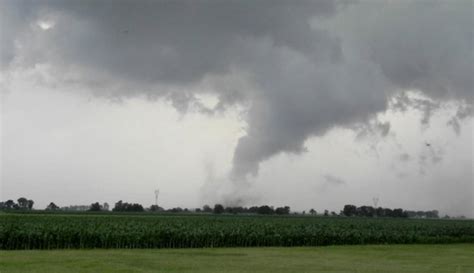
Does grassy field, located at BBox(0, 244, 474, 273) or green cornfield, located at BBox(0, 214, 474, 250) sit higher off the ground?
green cornfield, located at BBox(0, 214, 474, 250)

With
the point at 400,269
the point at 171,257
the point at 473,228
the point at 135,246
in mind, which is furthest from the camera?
the point at 473,228

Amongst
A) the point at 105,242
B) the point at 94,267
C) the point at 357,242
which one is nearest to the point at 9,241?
the point at 105,242

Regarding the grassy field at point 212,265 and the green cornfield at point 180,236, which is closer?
the grassy field at point 212,265

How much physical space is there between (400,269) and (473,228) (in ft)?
146

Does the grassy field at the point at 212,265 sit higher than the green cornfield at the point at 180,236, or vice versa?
the green cornfield at the point at 180,236

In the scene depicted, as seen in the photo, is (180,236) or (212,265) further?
(180,236)

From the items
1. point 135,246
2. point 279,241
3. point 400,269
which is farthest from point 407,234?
point 400,269

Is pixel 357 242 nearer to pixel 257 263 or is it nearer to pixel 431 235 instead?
pixel 431 235

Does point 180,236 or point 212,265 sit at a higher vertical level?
point 180,236

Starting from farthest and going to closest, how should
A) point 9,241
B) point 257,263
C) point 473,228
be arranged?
point 473,228
point 9,241
point 257,263

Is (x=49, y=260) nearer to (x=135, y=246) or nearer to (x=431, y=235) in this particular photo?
(x=135, y=246)

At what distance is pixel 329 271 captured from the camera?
23062 mm

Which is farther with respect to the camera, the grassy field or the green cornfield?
the green cornfield

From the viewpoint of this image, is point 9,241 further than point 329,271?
Yes
